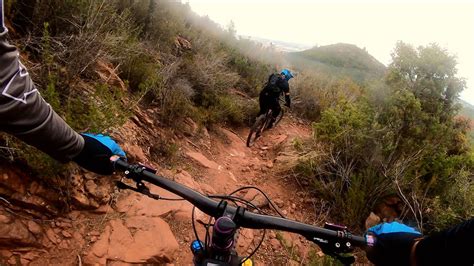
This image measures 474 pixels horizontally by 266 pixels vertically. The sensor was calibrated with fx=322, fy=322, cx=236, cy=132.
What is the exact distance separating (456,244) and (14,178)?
9.01 ft

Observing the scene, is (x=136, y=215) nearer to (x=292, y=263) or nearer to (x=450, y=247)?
(x=292, y=263)

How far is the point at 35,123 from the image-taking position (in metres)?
1.19

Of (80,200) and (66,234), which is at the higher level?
(80,200)

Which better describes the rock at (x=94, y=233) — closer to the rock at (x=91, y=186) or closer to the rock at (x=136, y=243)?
the rock at (x=136, y=243)

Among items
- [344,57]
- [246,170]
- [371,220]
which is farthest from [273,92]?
[344,57]

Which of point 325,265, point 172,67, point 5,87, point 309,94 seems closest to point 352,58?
point 309,94

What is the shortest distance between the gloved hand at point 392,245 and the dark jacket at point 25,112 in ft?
4.41

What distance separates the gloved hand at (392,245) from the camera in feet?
4.19

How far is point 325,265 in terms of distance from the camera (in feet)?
9.62

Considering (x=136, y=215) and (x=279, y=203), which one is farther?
(x=279, y=203)

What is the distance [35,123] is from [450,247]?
1536 millimetres

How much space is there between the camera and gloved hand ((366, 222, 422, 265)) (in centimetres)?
128

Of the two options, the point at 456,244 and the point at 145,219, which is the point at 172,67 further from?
the point at 456,244

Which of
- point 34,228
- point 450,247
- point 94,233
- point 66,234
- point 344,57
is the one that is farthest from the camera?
point 344,57
